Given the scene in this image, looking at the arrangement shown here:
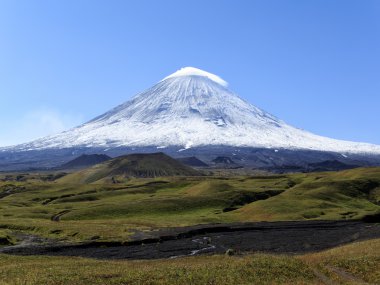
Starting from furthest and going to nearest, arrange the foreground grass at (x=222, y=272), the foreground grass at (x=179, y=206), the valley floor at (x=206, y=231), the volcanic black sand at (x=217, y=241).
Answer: the foreground grass at (x=179, y=206) → the volcanic black sand at (x=217, y=241) → the valley floor at (x=206, y=231) → the foreground grass at (x=222, y=272)

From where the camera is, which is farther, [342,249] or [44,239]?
[44,239]

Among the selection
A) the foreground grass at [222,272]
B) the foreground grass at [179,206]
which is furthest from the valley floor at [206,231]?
the foreground grass at [179,206]

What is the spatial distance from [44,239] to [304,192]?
73.3 metres

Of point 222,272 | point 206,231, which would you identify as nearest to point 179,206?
point 206,231

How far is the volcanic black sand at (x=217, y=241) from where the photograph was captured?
211 ft

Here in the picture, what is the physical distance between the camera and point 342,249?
181ft

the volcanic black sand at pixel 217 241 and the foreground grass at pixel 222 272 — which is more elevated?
the foreground grass at pixel 222 272

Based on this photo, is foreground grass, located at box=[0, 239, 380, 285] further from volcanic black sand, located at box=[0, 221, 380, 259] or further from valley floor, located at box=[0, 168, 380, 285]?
volcanic black sand, located at box=[0, 221, 380, 259]

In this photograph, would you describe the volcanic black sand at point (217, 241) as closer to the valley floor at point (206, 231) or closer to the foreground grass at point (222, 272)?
the valley floor at point (206, 231)

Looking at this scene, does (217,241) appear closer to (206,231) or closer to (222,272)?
(206,231)

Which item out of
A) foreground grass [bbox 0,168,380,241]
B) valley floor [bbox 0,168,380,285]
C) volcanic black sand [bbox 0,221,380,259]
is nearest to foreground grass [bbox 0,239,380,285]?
valley floor [bbox 0,168,380,285]

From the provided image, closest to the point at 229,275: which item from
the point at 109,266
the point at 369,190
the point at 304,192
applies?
the point at 109,266

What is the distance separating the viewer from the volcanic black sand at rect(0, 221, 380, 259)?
211 feet

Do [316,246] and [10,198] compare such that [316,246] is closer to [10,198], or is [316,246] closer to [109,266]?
A: [109,266]
